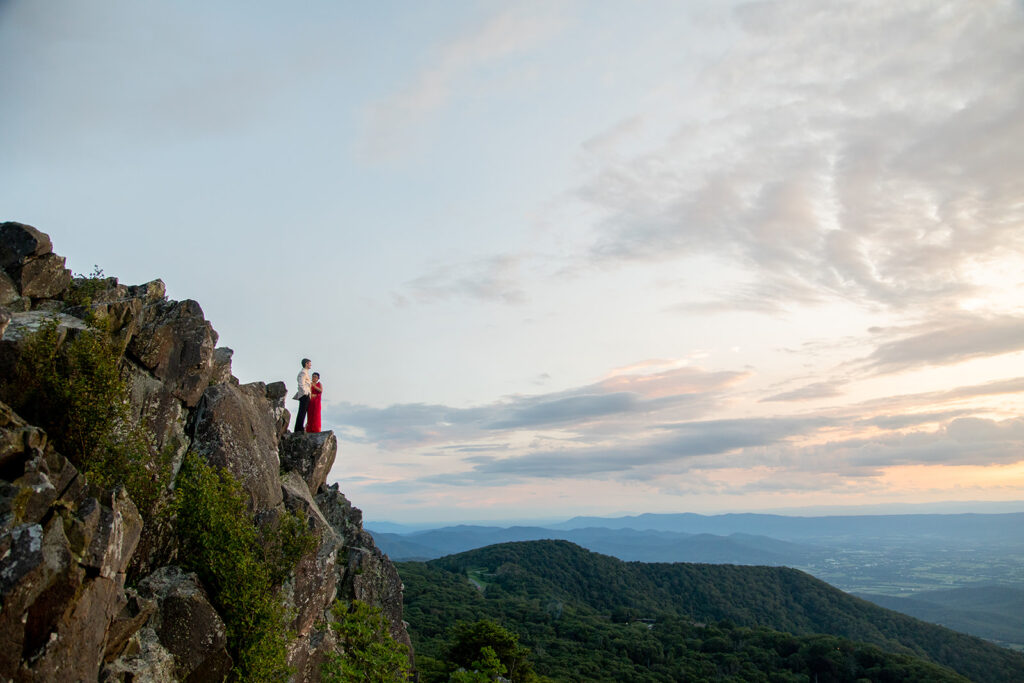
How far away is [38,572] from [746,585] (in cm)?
22033

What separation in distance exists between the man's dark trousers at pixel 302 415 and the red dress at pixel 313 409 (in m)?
0.20

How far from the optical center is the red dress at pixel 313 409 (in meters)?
29.4

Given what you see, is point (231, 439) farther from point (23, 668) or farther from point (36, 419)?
point (23, 668)

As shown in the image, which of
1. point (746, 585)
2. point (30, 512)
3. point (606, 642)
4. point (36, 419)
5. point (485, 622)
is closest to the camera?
point (30, 512)

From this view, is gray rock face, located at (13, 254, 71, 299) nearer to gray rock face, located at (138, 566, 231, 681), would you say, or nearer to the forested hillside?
gray rock face, located at (138, 566, 231, 681)

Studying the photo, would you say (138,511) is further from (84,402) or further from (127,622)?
(84,402)

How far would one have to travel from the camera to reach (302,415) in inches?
1168

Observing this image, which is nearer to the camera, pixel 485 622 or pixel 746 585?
pixel 485 622

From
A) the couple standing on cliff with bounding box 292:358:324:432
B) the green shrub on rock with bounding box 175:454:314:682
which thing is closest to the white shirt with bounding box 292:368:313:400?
the couple standing on cliff with bounding box 292:358:324:432

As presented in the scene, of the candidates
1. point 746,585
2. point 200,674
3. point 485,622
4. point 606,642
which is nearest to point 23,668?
point 200,674

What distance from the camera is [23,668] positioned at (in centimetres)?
1171

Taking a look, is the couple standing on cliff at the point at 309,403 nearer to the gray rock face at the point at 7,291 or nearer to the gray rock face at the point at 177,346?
the gray rock face at the point at 177,346

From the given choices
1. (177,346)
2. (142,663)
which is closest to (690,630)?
(177,346)

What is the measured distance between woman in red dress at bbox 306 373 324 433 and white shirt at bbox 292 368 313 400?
0.35 meters
